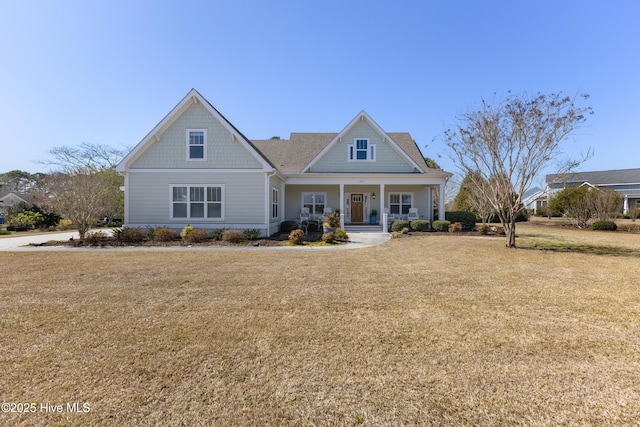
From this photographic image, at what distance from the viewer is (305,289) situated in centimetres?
629

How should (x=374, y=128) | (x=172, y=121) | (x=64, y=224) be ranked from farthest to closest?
(x=64, y=224), (x=374, y=128), (x=172, y=121)

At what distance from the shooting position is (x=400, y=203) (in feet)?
71.0

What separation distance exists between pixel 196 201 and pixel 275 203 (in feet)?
14.9

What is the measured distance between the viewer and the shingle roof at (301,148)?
21.4 meters

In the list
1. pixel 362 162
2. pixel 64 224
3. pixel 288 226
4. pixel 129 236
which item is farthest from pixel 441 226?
pixel 64 224

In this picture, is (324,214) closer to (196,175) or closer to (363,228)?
(363,228)

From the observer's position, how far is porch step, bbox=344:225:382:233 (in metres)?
19.0

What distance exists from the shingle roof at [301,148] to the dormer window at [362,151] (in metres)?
2.68

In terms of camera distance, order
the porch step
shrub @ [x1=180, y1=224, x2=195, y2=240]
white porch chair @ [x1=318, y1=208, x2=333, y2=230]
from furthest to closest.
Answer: white porch chair @ [x1=318, y1=208, x2=333, y2=230], the porch step, shrub @ [x1=180, y1=224, x2=195, y2=240]

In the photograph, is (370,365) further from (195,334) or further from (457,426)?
(195,334)

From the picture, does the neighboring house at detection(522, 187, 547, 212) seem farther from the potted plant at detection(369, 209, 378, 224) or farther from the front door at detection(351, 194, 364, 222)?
the front door at detection(351, 194, 364, 222)

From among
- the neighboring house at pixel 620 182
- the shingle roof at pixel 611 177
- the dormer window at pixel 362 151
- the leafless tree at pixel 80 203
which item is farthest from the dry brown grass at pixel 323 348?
the shingle roof at pixel 611 177

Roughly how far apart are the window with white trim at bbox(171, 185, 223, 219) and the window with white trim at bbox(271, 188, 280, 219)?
2935mm

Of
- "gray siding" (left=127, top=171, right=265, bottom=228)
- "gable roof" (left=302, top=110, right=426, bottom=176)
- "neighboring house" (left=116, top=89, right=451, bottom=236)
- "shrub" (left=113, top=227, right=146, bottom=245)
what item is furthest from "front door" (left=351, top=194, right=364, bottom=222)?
"shrub" (left=113, top=227, right=146, bottom=245)
